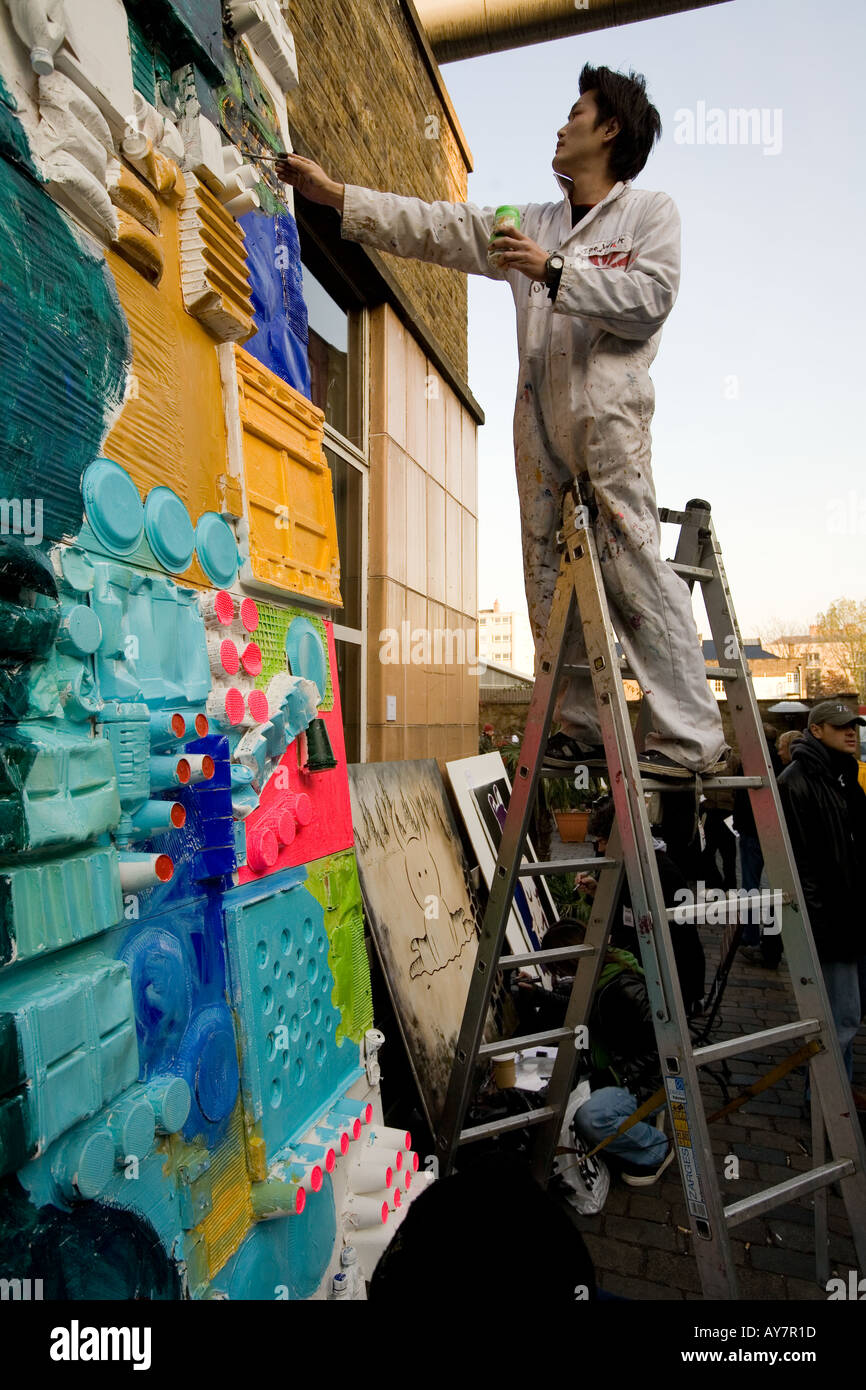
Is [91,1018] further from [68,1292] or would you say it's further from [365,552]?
[365,552]

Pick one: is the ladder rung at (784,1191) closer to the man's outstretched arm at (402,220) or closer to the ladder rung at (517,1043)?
the ladder rung at (517,1043)

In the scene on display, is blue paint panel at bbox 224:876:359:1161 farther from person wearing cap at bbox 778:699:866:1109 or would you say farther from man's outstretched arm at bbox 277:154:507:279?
person wearing cap at bbox 778:699:866:1109

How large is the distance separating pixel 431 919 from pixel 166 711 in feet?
8.39

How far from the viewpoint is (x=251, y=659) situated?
1.88 meters

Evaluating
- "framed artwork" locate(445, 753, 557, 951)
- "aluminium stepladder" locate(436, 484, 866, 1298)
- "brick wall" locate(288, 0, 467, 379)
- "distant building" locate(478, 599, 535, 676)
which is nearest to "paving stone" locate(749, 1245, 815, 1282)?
"aluminium stepladder" locate(436, 484, 866, 1298)

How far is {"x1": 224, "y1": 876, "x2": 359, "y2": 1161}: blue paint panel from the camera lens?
170 cm

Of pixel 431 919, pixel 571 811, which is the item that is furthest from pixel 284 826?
pixel 571 811

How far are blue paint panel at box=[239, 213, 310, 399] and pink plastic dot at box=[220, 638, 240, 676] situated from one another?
2.89 ft

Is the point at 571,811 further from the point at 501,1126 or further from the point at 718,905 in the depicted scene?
the point at 718,905

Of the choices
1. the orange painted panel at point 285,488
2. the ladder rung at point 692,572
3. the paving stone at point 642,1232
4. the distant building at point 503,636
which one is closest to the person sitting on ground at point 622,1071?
the paving stone at point 642,1232

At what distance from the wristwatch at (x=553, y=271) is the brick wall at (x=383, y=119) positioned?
2.31 metres

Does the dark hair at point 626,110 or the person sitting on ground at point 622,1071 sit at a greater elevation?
the dark hair at point 626,110

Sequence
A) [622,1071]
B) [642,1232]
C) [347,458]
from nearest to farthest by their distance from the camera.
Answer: [642,1232]
[622,1071]
[347,458]

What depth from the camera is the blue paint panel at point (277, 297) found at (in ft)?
6.97
